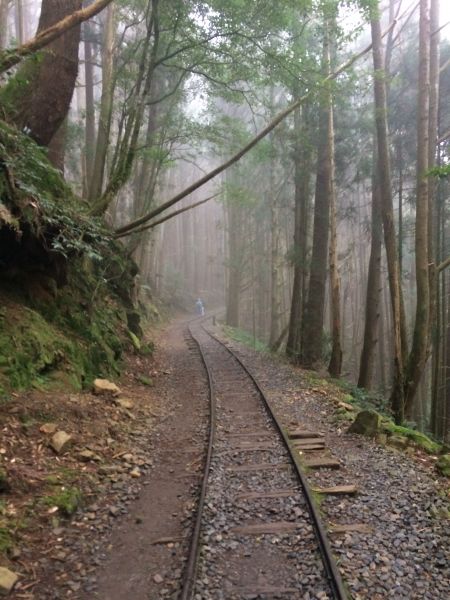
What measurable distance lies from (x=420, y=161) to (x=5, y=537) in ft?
30.5

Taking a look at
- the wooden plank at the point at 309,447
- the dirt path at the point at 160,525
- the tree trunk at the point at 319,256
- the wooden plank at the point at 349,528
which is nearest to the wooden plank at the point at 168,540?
the dirt path at the point at 160,525

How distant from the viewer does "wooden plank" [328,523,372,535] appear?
4137 millimetres

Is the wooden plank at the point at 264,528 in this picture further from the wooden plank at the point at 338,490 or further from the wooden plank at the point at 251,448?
the wooden plank at the point at 251,448

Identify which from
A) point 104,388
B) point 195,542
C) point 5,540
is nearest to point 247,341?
point 104,388

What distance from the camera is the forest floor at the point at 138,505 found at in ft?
11.6

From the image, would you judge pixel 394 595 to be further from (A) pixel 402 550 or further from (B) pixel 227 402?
(B) pixel 227 402

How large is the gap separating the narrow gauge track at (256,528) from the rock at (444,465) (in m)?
2.06

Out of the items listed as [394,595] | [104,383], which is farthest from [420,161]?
[394,595]

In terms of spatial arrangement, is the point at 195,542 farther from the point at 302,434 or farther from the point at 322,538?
the point at 302,434

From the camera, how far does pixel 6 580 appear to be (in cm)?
325

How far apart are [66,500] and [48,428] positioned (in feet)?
3.76

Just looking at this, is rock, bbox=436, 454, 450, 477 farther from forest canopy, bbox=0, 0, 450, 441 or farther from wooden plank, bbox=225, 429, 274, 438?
forest canopy, bbox=0, 0, 450, 441

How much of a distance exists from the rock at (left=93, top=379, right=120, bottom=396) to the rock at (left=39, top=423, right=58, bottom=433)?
1787 millimetres

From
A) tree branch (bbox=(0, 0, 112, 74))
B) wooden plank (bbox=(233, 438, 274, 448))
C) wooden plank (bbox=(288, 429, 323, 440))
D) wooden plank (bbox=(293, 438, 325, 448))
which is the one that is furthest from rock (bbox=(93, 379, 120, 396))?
tree branch (bbox=(0, 0, 112, 74))
